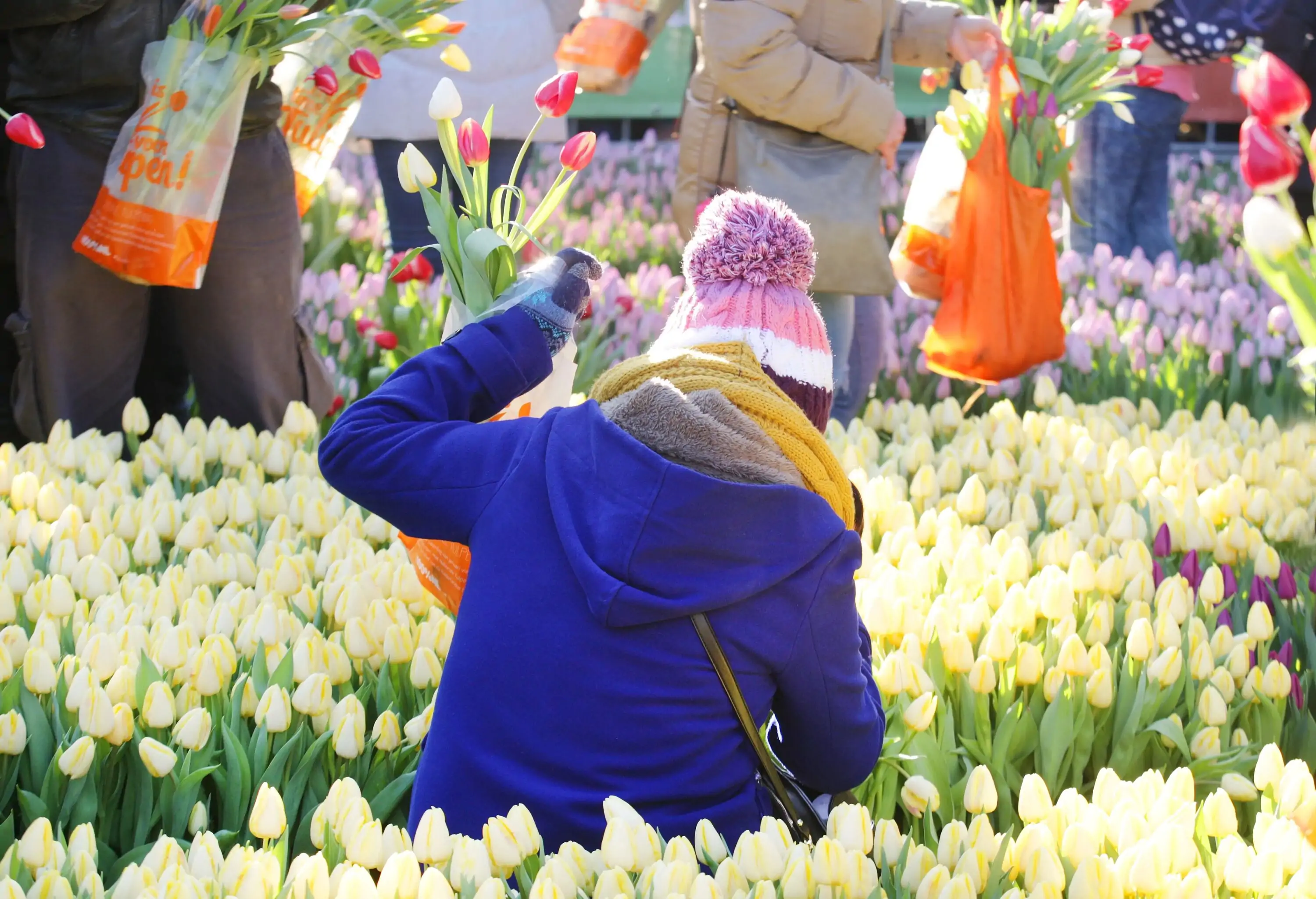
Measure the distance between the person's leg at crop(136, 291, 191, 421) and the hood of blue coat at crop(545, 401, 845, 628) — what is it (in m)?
Result: 2.22

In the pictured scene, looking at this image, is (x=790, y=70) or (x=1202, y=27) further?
(x=1202, y=27)

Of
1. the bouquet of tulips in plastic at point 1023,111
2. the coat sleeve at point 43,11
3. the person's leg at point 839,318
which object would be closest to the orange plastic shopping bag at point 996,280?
the bouquet of tulips in plastic at point 1023,111

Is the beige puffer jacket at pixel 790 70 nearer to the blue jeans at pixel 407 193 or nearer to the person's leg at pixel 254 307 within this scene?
the person's leg at pixel 254 307

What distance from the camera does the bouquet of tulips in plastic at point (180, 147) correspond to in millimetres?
2924

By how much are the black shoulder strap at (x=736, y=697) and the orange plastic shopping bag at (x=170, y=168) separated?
1.73 m

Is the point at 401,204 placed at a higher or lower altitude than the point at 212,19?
lower

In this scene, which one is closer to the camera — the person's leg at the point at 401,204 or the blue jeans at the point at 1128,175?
the person's leg at the point at 401,204

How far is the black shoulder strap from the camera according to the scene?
1649 mm

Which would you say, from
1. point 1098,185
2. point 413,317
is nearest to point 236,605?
point 413,317

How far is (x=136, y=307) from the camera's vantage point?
3.39m

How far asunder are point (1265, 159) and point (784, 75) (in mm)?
2288

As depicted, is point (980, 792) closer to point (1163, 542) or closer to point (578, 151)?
point (578, 151)

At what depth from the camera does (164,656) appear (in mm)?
2135

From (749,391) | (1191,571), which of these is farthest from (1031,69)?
(749,391)
